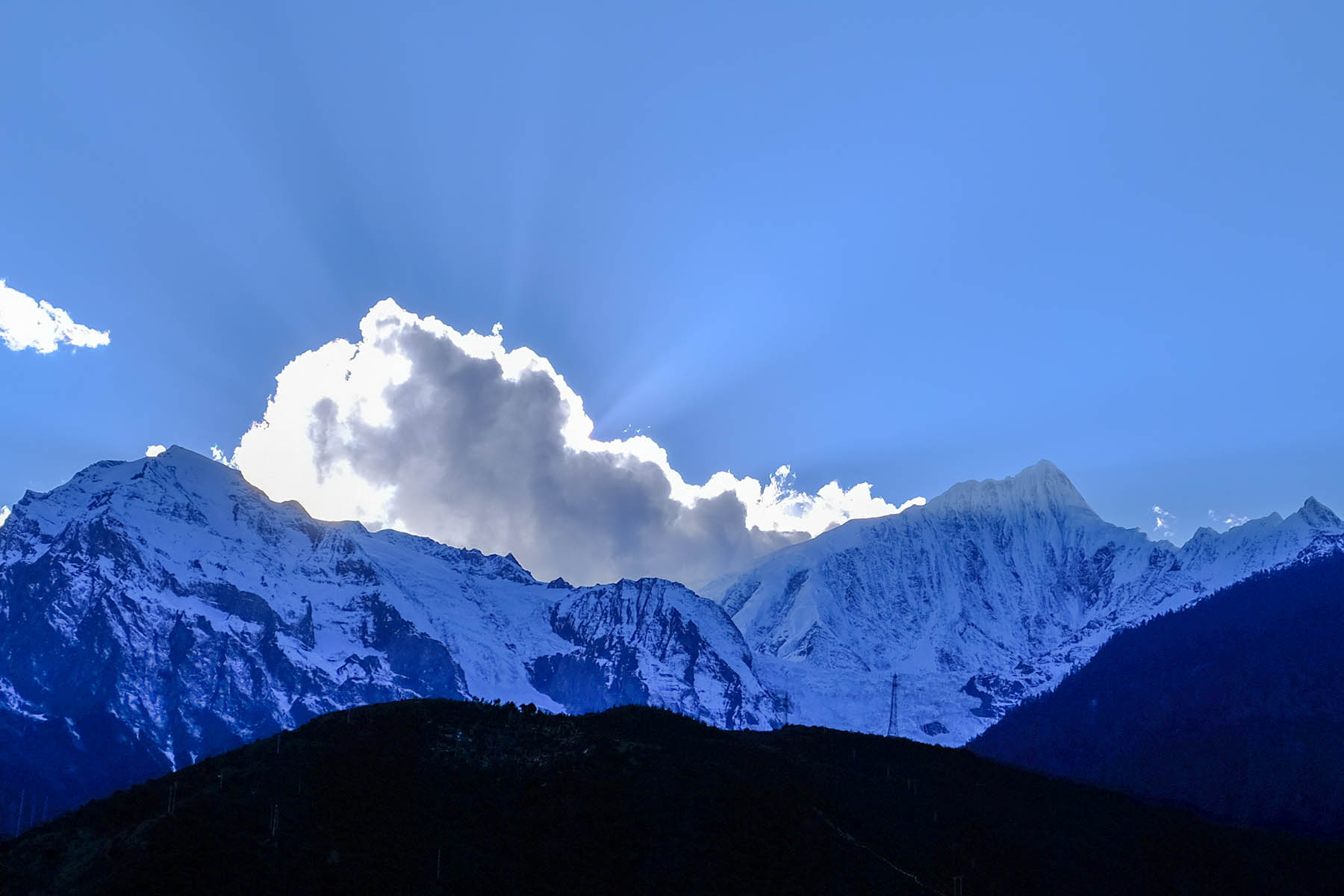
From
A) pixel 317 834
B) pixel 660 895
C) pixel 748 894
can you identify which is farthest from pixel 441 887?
pixel 748 894

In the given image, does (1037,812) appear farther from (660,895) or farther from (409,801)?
(409,801)

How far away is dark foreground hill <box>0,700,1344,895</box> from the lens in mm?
81312

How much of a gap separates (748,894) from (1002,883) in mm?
26461

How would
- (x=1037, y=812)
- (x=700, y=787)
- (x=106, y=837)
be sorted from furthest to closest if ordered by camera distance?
(x=1037, y=812) → (x=700, y=787) → (x=106, y=837)

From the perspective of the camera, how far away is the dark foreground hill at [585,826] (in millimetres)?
81312

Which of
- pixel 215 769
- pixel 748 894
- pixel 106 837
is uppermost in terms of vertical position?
pixel 215 769

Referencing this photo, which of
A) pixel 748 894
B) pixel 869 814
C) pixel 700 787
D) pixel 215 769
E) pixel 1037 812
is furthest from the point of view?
pixel 1037 812

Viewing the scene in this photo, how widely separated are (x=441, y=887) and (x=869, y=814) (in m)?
41.6

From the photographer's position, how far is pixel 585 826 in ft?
305

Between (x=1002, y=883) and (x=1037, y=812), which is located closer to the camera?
(x=1002, y=883)

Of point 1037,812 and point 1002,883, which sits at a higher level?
point 1037,812

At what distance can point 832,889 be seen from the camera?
294 feet

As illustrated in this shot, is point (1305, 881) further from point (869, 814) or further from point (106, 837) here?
point (106, 837)

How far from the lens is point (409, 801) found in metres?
92.1
